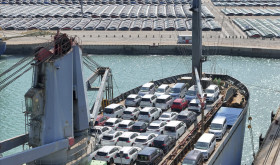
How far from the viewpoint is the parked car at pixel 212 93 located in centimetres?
3029

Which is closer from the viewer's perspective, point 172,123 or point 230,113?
point 172,123

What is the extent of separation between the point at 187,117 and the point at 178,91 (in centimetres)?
599

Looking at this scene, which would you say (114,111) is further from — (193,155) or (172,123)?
(193,155)

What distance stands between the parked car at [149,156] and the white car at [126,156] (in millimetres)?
448

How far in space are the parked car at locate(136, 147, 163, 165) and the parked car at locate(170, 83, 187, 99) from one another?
11347 millimetres

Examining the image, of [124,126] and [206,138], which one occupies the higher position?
[206,138]

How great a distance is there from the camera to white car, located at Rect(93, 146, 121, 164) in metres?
20.2

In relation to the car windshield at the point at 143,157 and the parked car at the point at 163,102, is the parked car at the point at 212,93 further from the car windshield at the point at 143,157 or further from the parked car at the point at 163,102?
the car windshield at the point at 143,157

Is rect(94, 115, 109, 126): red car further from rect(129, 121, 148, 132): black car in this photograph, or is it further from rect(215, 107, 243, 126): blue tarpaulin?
rect(215, 107, 243, 126): blue tarpaulin

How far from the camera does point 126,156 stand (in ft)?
A: 65.9

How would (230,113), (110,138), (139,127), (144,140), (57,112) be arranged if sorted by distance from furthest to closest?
(230,113), (139,127), (110,138), (144,140), (57,112)

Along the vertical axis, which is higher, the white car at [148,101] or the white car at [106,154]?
the white car at [148,101]

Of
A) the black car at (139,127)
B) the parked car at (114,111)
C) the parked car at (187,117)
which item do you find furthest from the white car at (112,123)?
the parked car at (187,117)

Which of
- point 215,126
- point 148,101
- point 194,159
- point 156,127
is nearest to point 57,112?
point 194,159
